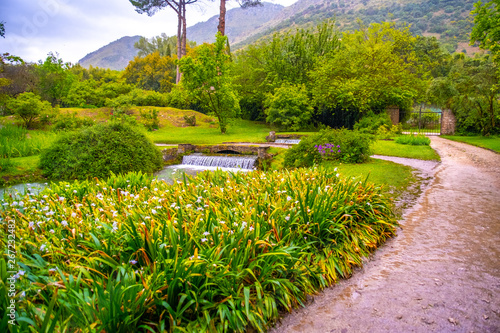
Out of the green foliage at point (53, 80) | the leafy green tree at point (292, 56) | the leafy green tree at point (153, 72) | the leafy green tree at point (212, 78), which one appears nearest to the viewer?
the leafy green tree at point (212, 78)

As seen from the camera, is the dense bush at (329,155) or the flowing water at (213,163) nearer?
the dense bush at (329,155)

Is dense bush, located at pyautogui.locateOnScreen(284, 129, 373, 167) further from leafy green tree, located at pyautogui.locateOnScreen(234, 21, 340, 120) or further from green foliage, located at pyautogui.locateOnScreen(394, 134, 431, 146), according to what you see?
leafy green tree, located at pyautogui.locateOnScreen(234, 21, 340, 120)

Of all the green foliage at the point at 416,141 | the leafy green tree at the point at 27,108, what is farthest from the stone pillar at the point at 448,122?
the leafy green tree at the point at 27,108

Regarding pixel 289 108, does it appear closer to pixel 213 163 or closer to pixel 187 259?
pixel 213 163

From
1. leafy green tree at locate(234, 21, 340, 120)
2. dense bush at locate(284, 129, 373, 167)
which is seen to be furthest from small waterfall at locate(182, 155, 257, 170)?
leafy green tree at locate(234, 21, 340, 120)

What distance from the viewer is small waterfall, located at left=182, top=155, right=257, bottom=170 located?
32.6ft

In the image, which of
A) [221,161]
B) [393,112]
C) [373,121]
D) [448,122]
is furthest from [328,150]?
[393,112]

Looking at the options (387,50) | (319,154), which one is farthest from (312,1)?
(319,154)

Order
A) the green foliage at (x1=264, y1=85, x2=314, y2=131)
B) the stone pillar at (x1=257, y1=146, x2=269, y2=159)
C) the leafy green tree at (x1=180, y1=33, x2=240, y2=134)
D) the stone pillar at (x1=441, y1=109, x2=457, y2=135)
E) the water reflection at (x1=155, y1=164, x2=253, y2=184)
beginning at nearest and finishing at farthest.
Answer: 1. the water reflection at (x1=155, y1=164, x2=253, y2=184)
2. the stone pillar at (x1=257, y1=146, x2=269, y2=159)
3. the leafy green tree at (x1=180, y1=33, x2=240, y2=134)
4. the stone pillar at (x1=441, y1=109, x2=457, y2=135)
5. the green foliage at (x1=264, y1=85, x2=314, y2=131)

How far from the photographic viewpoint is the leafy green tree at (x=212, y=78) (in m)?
15.9

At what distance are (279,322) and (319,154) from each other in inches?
265

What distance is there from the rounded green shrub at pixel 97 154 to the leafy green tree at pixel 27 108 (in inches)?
348

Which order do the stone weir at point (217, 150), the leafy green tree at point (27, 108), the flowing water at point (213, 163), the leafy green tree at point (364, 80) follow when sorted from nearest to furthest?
the flowing water at point (213, 163), the stone weir at point (217, 150), the leafy green tree at point (27, 108), the leafy green tree at point (364, 80)

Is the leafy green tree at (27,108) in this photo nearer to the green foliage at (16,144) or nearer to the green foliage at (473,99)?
the green foliage at (16,144)
